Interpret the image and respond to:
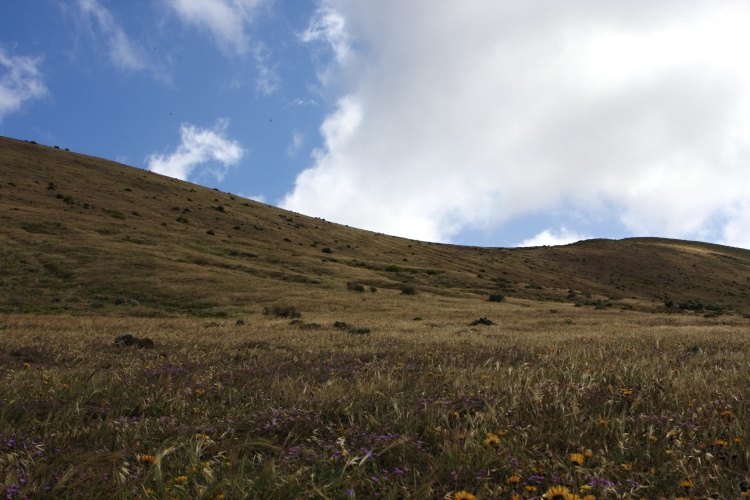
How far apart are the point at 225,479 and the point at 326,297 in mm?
34505

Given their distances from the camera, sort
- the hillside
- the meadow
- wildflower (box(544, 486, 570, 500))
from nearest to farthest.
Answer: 1. wildflower (box(544, 486, 570, 500))
2. the meadow
3. the hillside

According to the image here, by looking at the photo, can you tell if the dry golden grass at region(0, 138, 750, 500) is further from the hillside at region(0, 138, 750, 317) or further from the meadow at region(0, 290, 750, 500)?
the hillside at region(0, 138, 750, 317)

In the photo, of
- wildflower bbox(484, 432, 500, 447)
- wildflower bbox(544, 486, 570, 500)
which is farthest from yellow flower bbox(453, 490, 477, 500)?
wildflower bbox(484, 432, 500, 447)

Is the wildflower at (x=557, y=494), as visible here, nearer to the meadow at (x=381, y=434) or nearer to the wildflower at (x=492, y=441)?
the meadow at (x=381, y=434)

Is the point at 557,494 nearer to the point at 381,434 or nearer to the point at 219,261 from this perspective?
the point at 381,434

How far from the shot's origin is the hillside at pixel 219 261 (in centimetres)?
3331

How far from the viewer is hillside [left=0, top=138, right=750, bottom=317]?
3331 centimetres

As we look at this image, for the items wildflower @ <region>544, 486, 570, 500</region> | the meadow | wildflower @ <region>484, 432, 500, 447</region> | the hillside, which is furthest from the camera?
the hillside

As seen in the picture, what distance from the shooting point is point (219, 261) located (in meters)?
47.1

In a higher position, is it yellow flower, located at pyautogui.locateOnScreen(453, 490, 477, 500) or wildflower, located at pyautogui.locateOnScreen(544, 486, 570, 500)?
wildflower, located at pyautogui.locateOnScreen(544, 486, 570, 500)

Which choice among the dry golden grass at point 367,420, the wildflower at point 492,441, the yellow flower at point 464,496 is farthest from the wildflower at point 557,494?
the wildflower at point 492,441

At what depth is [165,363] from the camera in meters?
8.16

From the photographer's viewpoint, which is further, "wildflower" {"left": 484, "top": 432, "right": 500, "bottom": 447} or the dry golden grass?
"wildflower" {"left": 484, "top": 432, "right": 500, "bottom": 447}

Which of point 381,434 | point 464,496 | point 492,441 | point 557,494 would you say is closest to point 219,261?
point 381,434
